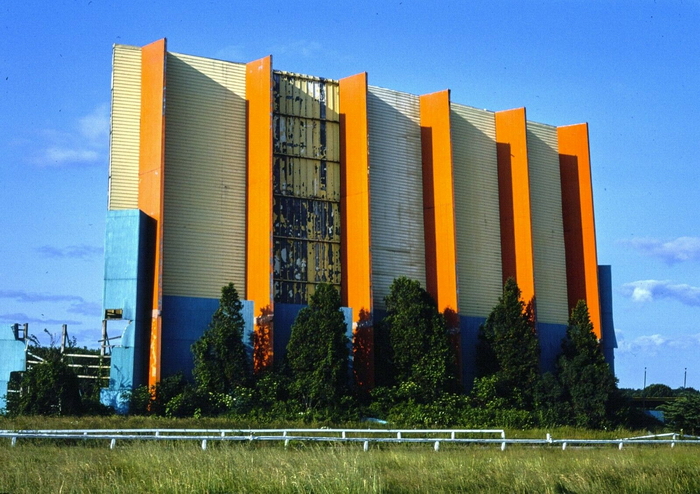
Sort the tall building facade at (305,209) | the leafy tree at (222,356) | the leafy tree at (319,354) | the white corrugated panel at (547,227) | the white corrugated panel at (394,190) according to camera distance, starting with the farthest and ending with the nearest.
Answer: the white corrugated panel at (547,227) → the white corrugated panel at (394,190) → the tall building facade at (305,209) → the leafy tree at (319,354) → the leafy tree at (222,356)

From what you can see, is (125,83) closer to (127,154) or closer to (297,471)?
(127,154)

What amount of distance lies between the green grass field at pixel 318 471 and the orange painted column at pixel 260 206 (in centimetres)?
1693

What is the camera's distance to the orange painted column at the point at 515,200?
50406 millimetres

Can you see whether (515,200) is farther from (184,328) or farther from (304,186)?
(184,328)

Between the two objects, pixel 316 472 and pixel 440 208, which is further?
pixel 440 208

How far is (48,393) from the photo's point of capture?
1457 inches

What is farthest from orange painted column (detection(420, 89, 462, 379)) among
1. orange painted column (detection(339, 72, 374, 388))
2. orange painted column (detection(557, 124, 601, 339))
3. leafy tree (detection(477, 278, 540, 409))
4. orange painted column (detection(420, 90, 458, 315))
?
orange painted column (detection(557, 124, 601, 339))

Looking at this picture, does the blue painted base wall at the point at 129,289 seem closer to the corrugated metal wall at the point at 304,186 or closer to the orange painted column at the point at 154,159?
the orange painted column at the point at 154,159

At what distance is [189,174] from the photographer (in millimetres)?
43375

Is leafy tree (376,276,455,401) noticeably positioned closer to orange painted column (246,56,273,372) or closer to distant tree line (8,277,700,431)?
distant tree line (8,277,700,431)

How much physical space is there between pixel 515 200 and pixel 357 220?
10410mm

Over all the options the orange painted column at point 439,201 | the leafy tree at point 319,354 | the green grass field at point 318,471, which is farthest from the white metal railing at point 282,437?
the orange painted column at point 439,201

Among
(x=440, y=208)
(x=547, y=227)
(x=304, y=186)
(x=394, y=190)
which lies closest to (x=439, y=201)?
(x=440, y=208)

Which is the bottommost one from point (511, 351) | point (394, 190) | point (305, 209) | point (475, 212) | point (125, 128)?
point (511, 351)
